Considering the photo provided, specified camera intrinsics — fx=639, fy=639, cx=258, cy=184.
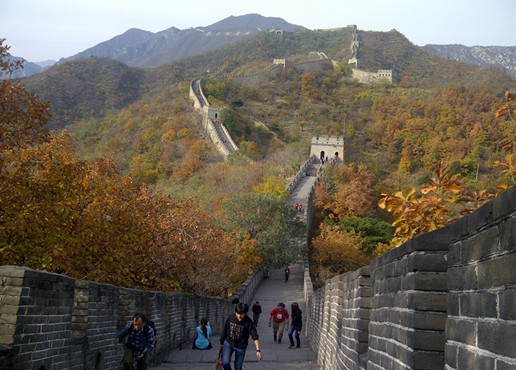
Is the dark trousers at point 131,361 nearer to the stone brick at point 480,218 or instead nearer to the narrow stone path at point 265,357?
the narrow stone path at point 265,357

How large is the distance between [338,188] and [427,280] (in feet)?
153

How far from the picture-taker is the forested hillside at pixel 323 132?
151 feet

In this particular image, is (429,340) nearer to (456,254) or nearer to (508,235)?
(456,254)

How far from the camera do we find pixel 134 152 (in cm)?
7819

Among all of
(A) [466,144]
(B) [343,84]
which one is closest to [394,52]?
(B) [343,84]

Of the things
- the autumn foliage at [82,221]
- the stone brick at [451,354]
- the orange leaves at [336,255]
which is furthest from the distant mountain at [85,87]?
the stone brick at [451,354]

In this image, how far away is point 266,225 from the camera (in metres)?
32.5

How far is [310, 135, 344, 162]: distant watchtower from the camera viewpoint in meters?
66.9

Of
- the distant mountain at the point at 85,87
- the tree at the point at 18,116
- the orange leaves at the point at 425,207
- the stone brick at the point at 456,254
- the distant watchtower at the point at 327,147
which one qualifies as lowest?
the stone brick at the point at 456,254

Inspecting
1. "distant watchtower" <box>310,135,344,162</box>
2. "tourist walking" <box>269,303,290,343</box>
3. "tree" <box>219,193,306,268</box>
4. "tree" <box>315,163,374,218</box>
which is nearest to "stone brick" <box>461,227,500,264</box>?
"tourist walking" <box>269,303,290,343</box>

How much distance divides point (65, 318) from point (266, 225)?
2599 centimetres

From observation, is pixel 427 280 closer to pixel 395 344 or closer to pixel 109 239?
pixel 395 344

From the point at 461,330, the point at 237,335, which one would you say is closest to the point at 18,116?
the point at 237,335

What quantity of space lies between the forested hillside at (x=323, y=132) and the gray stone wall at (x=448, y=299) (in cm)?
2677
